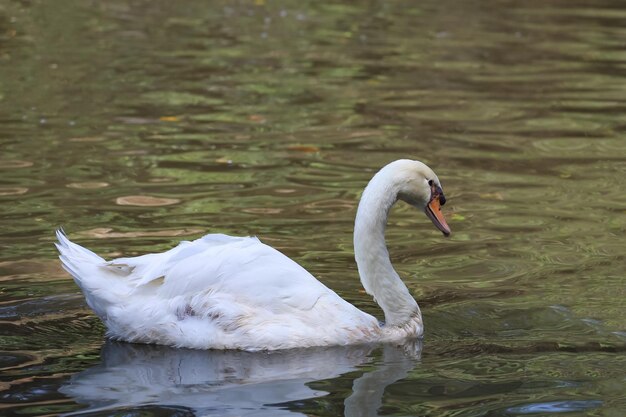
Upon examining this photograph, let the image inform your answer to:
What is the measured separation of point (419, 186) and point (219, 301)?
1.33 meters

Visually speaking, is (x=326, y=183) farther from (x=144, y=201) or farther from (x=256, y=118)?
(x=256, y=118)

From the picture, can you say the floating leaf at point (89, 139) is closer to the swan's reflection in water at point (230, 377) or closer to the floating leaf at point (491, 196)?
the floating leaf at point (491, 196)

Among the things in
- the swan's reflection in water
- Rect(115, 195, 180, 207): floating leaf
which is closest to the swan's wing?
the swan's reflection in water

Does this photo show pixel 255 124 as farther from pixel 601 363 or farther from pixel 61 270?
pixel 601 363

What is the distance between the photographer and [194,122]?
12.9 meters

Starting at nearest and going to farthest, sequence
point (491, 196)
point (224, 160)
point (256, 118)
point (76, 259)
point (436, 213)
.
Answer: point (76, 259) → point (436, 213) → point (491, 196) → point (224, 160) → point (256, 118)

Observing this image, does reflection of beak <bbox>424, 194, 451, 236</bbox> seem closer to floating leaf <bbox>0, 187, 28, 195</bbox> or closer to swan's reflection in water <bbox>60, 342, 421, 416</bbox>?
swan's reflection in water <bbox>60, 342, 421, 416</bbox>

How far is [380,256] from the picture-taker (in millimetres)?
7066

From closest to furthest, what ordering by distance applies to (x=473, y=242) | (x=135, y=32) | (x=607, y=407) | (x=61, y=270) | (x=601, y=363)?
(x=607, y=407) → (x=601, y=363) → (x=61, y=270) → (x=473, y=242) → (x=135, y=32)

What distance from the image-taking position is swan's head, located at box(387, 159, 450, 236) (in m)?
7.07

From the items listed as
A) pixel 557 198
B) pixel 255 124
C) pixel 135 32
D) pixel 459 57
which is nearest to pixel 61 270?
pixel 557 198

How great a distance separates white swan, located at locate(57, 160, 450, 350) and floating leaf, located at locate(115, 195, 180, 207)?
281cm

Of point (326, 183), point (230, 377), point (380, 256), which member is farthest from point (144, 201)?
point (230, 377)

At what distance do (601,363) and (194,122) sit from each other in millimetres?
7133
